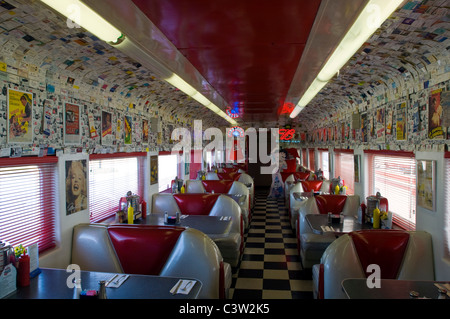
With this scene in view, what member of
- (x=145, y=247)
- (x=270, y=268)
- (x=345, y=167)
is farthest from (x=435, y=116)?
(x=345, y=167)

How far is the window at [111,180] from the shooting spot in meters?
3.96

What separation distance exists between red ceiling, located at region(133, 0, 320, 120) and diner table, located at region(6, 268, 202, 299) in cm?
197

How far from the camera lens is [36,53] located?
2.69 metres

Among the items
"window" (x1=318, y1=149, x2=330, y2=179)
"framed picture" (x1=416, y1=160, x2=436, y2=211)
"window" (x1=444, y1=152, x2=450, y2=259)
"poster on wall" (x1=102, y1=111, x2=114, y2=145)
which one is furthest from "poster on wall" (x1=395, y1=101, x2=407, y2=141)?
"window" (x1=318, y1=149, x2=330, y2=179)

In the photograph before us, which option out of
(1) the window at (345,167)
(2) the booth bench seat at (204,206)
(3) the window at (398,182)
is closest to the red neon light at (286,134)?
(1) the window at (345,167)

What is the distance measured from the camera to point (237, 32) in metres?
2.64

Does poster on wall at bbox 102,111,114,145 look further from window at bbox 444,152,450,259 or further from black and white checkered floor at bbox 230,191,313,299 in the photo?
window at bbox 444,152,450,259

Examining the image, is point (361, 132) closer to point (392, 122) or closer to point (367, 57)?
point (392, 122)

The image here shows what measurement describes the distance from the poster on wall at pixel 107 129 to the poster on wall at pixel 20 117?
1244 mm

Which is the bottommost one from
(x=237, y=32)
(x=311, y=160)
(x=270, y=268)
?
(x=270, y=268)

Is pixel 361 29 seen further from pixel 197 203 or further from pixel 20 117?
pixel 197 203

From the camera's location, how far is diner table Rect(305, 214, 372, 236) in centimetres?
351

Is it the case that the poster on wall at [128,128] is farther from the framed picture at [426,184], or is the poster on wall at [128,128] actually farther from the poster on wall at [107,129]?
the framed picture at [426,184]

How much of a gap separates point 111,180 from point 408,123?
13.0ft
